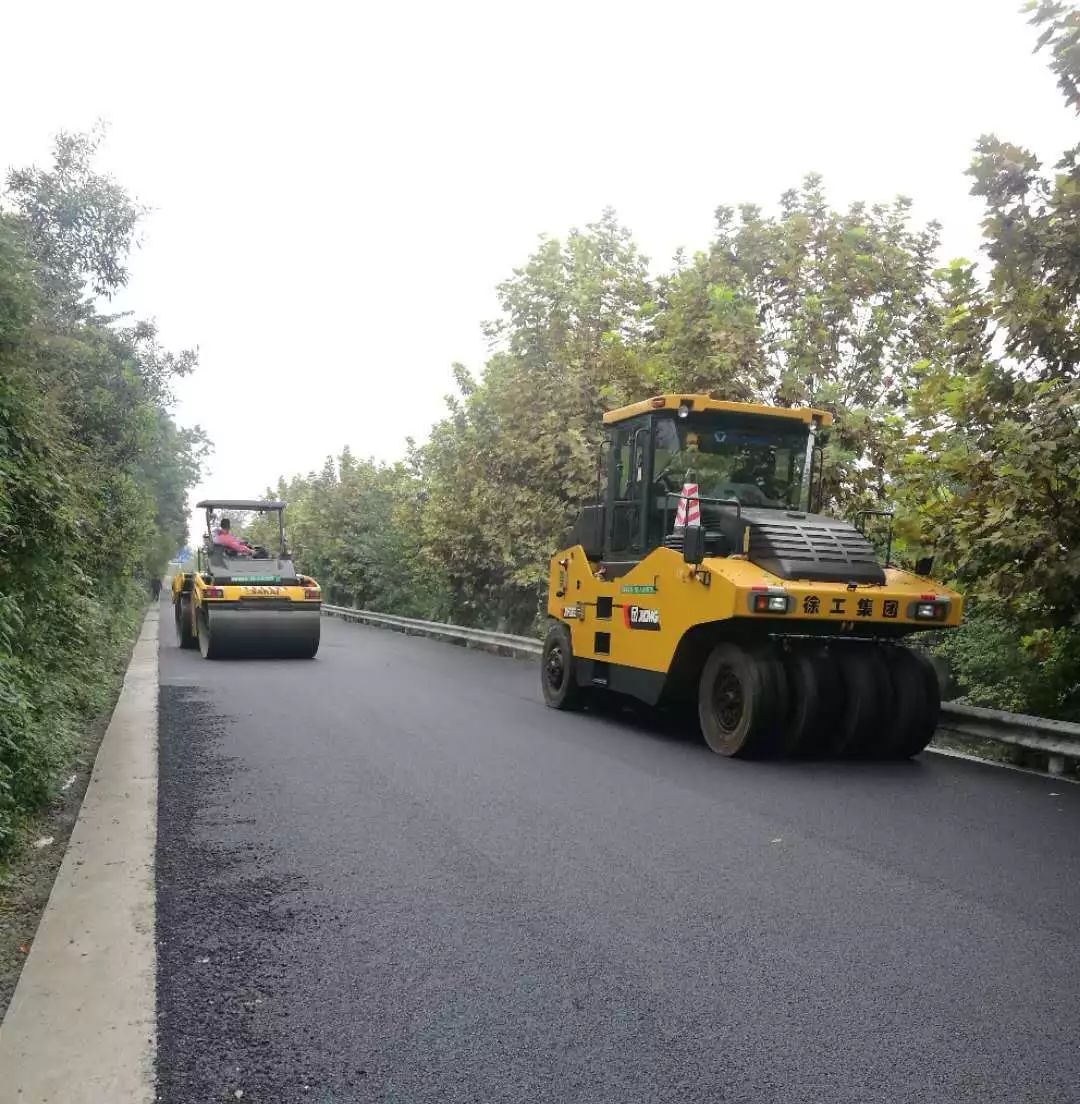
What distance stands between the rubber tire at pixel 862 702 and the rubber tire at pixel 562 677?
3.35 meters

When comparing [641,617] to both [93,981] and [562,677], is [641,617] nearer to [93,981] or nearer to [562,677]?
[562,677]

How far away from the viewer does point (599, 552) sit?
11.1 meters

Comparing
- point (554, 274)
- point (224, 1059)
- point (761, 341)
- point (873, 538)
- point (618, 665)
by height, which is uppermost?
point (554, 274)

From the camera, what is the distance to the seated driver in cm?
1923

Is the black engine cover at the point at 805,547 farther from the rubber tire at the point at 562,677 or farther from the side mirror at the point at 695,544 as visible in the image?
the rubber tire at the point at 562,677

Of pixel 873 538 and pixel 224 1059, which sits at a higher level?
pixel 873 538

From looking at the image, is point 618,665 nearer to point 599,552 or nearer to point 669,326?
point 599,552

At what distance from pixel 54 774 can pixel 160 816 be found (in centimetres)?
84

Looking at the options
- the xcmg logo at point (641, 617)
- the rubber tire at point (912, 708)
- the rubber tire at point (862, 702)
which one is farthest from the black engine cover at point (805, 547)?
the xcmg logo at point (641, 617)

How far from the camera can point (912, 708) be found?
28.3 ft

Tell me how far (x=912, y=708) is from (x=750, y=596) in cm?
167

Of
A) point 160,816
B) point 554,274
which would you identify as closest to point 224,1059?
point 160,816

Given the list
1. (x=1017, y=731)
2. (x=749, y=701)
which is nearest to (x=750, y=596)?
(x=749, y=701)

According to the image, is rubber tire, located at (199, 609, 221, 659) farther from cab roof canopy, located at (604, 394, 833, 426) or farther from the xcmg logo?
cab roof canopy, located at (604, 394, 833, 426)
